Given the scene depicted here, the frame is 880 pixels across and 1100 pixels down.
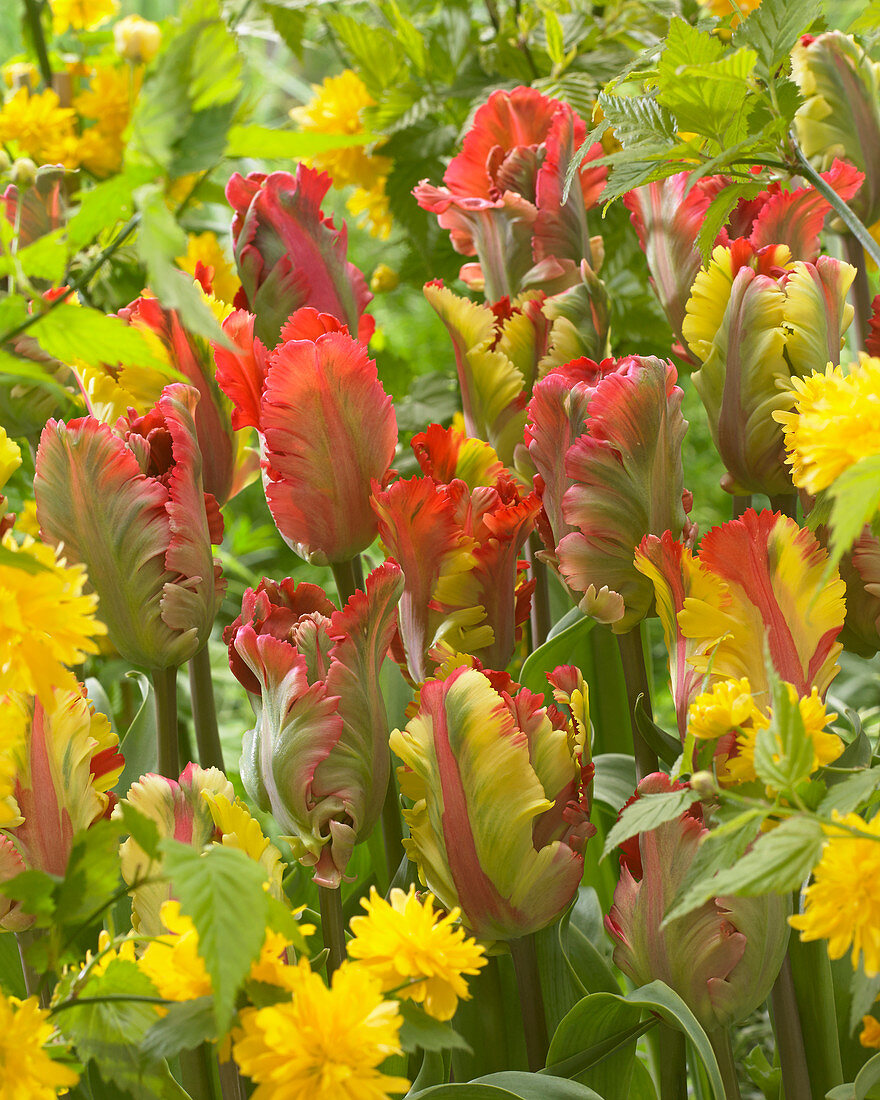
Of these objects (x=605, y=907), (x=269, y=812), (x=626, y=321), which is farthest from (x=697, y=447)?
(x=269, y=812)

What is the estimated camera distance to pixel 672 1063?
1.15ft

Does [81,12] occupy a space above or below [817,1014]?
above

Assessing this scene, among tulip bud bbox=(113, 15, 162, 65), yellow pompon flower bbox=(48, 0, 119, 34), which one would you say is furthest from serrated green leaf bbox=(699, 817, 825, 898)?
yellow pompon flower bbox=(48, 0, 119, 34)

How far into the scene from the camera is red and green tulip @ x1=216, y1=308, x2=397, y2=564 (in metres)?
0.36

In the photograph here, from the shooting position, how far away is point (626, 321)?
2.37 feet

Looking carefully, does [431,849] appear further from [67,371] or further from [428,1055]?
[67,371]

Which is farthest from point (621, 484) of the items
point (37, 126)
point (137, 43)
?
point (37, 126)

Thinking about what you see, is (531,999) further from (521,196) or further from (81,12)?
(81,12)

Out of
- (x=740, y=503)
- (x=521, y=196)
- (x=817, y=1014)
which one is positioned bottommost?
(x=817, y=1014)

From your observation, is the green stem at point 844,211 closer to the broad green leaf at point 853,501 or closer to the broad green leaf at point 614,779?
the broad green leaf at point 853,501

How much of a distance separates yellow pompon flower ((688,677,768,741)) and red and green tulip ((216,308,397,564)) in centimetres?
14

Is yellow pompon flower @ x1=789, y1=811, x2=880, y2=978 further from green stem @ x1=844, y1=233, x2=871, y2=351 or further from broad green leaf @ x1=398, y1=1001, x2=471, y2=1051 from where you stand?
green stem @ x1=844, y1=233, x2=871, y2=351

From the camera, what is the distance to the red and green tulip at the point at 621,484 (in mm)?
337

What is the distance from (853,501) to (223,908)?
14 cm
